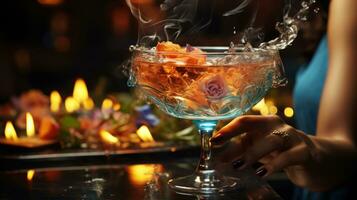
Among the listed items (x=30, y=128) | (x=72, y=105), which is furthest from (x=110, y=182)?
(x=72, y=105)

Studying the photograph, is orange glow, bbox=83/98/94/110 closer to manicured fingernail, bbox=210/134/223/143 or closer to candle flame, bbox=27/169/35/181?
candle flame, bbox=27/169/35/181

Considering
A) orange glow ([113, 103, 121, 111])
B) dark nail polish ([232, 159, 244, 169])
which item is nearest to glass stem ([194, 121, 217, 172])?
dark nail polish ([232, 159, 244, 169])

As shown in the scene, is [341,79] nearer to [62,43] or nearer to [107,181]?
[107,181]

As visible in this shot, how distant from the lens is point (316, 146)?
1464 mm

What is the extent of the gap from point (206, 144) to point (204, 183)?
0.28 ft

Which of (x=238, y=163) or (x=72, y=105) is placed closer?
(x=238, y=163)

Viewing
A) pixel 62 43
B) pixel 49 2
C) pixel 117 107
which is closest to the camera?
pixel 117 107

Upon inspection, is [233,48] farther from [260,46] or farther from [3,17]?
[3,17]

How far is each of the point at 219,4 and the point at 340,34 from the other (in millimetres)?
431

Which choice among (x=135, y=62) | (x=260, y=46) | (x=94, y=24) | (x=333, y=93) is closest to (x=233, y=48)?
(x=260, y=46)

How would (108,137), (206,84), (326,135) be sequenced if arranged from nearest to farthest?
(206,84) → (326,135) → (108,137)

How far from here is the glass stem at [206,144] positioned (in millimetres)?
1431

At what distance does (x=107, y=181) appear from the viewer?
58.9 inches

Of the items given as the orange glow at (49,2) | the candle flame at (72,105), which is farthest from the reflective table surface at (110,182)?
the orange glow at (49,2)
